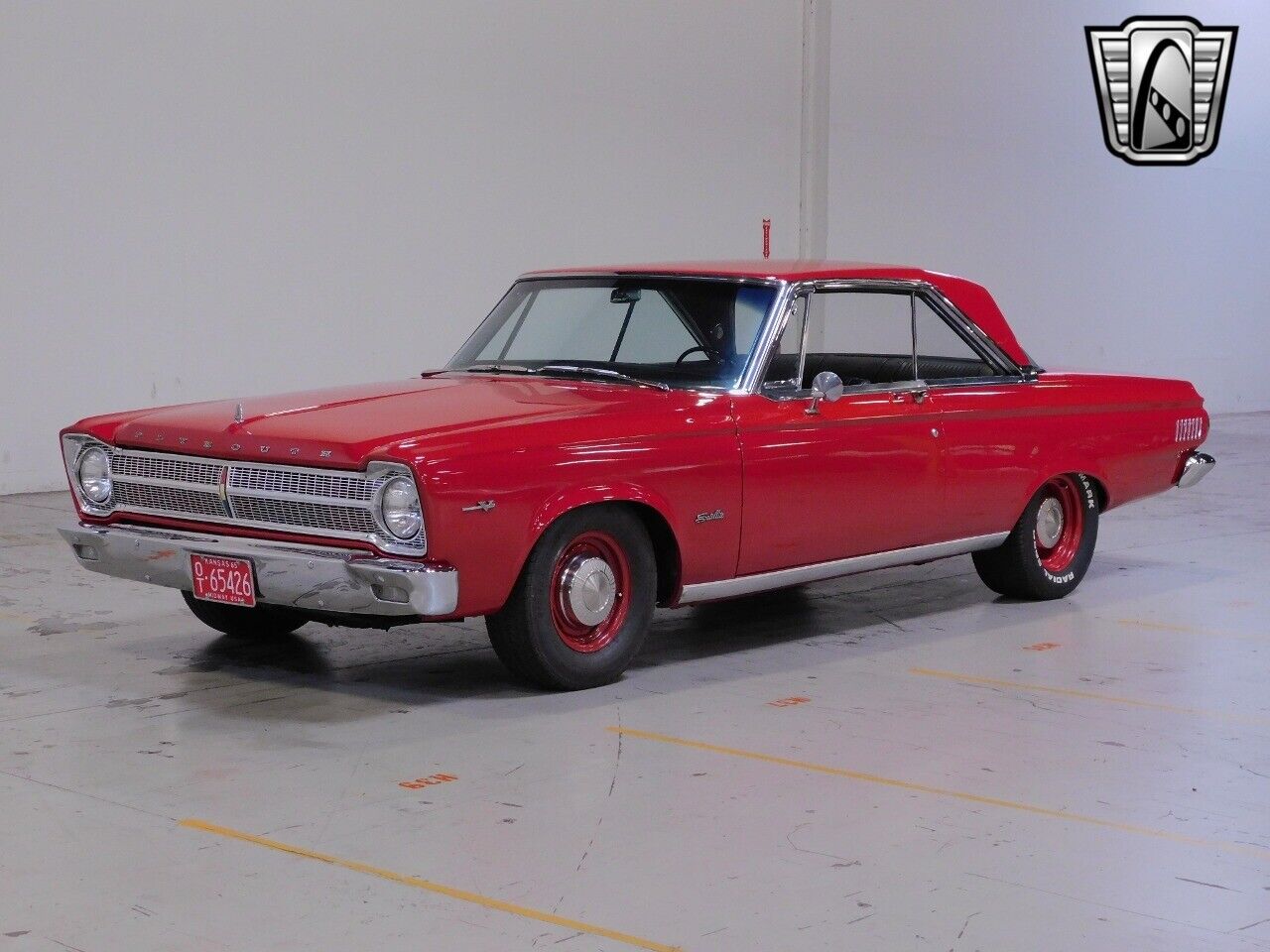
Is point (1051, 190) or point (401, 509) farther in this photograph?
point (1051, 190)

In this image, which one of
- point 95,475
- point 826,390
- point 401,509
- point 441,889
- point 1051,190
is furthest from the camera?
point 1051,190

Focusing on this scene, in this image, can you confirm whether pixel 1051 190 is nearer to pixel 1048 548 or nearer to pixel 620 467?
pixel 1048 548

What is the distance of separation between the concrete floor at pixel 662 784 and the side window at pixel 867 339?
1.02m

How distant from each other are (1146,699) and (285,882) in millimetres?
3120

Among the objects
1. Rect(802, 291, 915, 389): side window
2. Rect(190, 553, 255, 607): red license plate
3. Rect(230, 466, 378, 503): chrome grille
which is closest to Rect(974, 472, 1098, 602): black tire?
Rect(802, 291, 915, 389): side window

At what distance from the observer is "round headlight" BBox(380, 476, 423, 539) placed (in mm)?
4957

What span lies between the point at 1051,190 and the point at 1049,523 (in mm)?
10531

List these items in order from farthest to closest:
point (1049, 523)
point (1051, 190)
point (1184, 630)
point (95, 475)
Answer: point (1051, 190), point (1049, 523), point (1184, 630), point (95, 475)

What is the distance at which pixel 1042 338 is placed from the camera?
17.2 meters

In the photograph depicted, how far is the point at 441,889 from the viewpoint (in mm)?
3637

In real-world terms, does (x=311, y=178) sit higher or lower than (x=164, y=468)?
higher

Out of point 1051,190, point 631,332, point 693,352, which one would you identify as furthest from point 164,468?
point 1051,190

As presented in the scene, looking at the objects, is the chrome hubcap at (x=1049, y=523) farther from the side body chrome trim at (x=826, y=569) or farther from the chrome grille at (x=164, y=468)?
the chrome grille at (x=164, y=468)

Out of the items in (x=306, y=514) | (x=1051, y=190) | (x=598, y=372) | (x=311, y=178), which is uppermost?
(x=1051, y=190)
